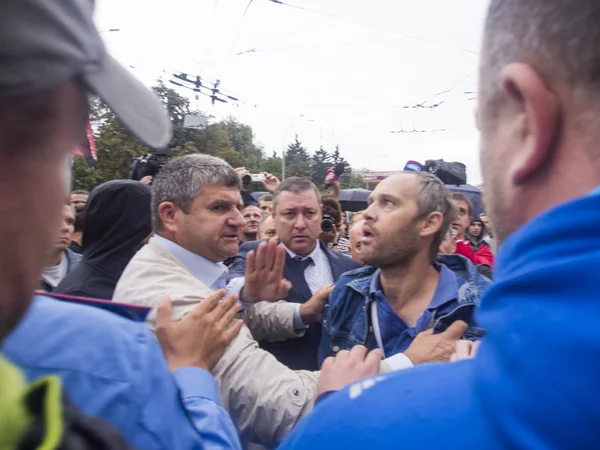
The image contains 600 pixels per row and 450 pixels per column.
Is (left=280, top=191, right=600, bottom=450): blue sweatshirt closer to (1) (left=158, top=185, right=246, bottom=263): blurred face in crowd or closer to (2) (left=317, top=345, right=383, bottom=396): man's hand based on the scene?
(2) (left=317, top=345, right=383, bottom=396): man's hand

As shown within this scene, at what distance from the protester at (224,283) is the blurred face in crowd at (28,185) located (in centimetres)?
130

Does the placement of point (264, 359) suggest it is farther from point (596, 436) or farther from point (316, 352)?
point (596, 436)

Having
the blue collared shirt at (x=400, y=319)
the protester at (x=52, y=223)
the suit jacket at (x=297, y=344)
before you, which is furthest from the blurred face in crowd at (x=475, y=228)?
the protester at (x=52, y=223)

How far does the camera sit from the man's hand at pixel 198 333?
5.13ft

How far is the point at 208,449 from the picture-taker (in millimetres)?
1090

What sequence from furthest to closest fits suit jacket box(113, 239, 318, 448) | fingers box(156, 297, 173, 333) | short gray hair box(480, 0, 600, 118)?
suit jacket box(113, 239, 318, 448)
fingers box(156, 297, 173, 333)
short gray hair box(480, 0, 600, 118)

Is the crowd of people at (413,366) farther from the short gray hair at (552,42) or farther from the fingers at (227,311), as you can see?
the fingers at (227,311)

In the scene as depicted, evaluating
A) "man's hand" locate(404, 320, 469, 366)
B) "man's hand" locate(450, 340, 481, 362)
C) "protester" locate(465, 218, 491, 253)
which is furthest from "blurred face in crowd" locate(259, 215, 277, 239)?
"man's hand" locate(450, 340, 481, 362)

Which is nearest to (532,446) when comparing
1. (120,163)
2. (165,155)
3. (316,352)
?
(316,352)

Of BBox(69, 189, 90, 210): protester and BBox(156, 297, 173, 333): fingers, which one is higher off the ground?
BBox(69, 189, 90, 210): protester

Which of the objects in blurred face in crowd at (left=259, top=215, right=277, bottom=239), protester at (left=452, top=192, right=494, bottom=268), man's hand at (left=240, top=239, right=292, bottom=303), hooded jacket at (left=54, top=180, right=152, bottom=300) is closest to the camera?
hooded jacket at (left=54, top=180, right=152, bottom=300)

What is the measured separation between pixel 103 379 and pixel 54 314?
0.50ft

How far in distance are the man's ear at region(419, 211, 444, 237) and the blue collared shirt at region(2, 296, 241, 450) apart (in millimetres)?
1995

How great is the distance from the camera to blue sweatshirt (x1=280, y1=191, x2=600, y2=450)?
0.48 m
